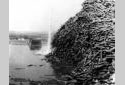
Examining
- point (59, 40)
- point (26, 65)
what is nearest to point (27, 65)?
point (26, 65)

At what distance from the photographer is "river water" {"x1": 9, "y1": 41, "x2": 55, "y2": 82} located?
3.34m

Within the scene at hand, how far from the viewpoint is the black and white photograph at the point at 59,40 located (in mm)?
3320

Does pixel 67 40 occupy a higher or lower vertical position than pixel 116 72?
higher

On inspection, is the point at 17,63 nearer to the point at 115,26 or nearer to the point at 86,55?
the point at 86,55

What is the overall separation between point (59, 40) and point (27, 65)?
442mm

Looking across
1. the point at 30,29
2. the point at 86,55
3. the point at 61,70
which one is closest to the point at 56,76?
the point at 61,70

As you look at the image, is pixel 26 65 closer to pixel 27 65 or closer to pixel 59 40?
pixel 27 65

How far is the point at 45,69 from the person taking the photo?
3.40 metres

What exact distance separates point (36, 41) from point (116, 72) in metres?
0.93

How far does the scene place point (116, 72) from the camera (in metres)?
3.24

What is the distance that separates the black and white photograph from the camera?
10.9ft

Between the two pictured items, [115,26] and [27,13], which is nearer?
[115,26]

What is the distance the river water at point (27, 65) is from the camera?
Result: 11.0 ft

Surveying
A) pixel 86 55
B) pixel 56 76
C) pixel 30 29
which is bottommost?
pixel 56 76
